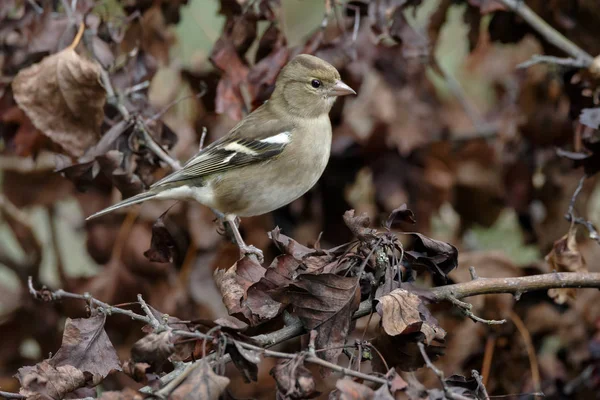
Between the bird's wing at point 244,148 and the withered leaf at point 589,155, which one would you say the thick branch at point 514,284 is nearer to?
the withered leaf at point 589,155

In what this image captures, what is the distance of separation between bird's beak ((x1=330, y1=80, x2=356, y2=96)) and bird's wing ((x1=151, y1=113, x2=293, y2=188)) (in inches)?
12.8

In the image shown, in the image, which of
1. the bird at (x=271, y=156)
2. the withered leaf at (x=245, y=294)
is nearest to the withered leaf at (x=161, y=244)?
the bird at (x=271, y=156)

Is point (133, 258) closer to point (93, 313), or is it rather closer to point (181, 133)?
point (181, 133)

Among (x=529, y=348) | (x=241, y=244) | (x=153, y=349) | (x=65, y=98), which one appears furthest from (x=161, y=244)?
(x=529, y=348)

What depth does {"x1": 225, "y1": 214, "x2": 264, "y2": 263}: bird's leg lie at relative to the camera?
416 cm

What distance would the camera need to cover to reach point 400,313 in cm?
246

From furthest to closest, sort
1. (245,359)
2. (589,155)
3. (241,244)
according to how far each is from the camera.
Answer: (241,244) → (589,155) → (245,359)

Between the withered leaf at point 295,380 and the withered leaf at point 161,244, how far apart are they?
1.63m

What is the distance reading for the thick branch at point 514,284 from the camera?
2881 millimetres

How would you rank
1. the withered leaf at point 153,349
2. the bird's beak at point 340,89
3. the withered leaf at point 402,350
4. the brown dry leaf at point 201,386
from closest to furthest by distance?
1. the brown dry leaf at point 201,386
2. the withered leaf at point 153,349
3. the withered leaf at point 402,350
4. the bird's beak at point 340,89

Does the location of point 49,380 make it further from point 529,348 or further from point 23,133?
point 529,348

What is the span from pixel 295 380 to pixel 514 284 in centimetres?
118

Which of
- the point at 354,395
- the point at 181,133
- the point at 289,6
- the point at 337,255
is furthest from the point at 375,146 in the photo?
the point at 289,6

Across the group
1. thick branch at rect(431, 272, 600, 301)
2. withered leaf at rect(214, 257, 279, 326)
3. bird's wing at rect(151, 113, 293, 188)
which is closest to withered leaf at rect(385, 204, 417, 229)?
thick branch at rect(431, 272, 600, 301)
